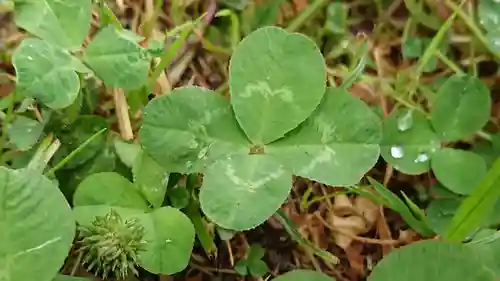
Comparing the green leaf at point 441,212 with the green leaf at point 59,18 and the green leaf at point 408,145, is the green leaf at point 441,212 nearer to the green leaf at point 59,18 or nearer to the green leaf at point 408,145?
the green leaf at point 408,145

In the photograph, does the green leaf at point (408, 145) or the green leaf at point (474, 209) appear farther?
the green leaf at point (408, 145)

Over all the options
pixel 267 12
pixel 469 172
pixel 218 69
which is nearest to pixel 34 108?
pixel 218 69

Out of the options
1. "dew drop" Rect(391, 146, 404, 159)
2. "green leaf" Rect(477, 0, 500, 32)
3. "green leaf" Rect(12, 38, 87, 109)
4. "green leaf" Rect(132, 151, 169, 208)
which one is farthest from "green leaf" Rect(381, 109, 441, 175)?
"green leaf" Rect(12, 38, 87, 109)

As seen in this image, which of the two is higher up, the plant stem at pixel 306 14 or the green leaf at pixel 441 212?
the plant stem at pixel 306 14

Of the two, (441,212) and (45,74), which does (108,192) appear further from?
(441,212)

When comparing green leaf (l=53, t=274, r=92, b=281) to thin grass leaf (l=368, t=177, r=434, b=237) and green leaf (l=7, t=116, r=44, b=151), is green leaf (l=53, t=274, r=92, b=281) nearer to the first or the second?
green leaf (l=7, t=116, r=44, b=151)

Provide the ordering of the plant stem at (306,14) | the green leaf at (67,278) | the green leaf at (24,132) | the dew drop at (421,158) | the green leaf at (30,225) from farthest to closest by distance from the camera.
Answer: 1. the plant stem at (306,14)
2. the dew drop at (421,158)
3. the green leaf at (24,132)
4. the green leaf at (67,278)
5. the green leaf at (30,225)

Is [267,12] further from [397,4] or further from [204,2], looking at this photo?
[397,4]

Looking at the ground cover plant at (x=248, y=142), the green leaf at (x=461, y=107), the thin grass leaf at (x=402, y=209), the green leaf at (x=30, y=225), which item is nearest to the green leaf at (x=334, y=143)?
the ground cover plant at (x=248, y=142)
